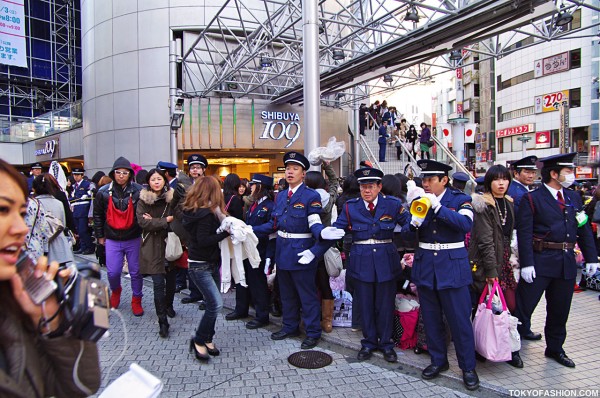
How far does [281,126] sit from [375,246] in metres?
15.2

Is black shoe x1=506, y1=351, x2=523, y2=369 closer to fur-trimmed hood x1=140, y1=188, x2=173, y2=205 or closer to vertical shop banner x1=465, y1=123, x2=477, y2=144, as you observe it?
fur-trimmed hood x1=140, y1=188, x2=173, y2=205

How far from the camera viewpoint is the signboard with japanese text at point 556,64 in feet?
103

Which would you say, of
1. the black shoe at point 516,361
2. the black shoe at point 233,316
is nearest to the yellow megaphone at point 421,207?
the black shoe at point 516,361

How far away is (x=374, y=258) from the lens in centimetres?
409

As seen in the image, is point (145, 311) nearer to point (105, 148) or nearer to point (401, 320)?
point (401, 320)

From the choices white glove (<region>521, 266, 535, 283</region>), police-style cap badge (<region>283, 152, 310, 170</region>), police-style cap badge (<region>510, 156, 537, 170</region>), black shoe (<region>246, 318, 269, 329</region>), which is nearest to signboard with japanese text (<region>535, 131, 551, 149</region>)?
police-style cap badge (<region>510, 156, 537, 170</region>)

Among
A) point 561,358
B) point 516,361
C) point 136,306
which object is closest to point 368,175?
point 516,361

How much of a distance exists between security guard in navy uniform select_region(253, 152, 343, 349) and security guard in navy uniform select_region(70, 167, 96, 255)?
6.92 metres

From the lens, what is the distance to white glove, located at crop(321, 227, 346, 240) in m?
4.00

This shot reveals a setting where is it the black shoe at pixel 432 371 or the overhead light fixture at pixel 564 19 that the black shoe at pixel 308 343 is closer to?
the black shoe at pixel 432 371

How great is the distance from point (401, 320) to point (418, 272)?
88cm

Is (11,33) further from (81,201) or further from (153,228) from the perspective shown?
(153,228)

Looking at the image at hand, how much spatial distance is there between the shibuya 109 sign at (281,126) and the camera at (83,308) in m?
17.2

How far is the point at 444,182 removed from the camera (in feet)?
12.4
